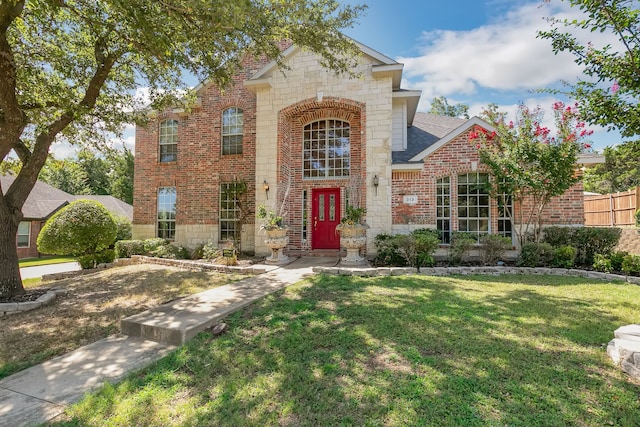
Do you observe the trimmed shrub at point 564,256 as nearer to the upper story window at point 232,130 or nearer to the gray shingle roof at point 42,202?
the upper story window at point 232,130

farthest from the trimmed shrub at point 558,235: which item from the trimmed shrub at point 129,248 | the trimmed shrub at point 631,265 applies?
the trimmed shrub at point 129,248

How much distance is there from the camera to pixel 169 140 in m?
13.4

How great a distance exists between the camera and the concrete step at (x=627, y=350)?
2861mm

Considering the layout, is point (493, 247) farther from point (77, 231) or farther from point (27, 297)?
point (77, 231)

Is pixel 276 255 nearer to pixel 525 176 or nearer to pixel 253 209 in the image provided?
pixel 253 209

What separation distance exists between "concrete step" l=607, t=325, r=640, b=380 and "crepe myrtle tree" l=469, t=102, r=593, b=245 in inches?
224

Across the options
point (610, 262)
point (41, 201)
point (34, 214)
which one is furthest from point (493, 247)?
point (41, 201)

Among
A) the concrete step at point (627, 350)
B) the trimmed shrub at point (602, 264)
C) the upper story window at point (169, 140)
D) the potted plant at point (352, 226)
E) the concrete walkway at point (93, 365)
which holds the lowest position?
the concrete walkway at point (93, 365)

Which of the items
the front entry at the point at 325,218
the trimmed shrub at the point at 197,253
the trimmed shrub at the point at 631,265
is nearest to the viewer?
the trimmed shrub at the point at 631,265

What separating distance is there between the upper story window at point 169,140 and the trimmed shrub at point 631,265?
49.2 feet

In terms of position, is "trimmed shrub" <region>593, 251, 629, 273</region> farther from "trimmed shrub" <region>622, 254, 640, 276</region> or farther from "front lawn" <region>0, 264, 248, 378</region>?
"front lawn" <region>0, 264, 248, 378</region>

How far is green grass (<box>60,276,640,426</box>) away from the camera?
242cm

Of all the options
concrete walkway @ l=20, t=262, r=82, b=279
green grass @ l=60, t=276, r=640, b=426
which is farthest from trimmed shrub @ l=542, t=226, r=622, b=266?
concrete walkway @ l=20, t=262, r=82, b=279

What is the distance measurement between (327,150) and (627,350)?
32.1ft
